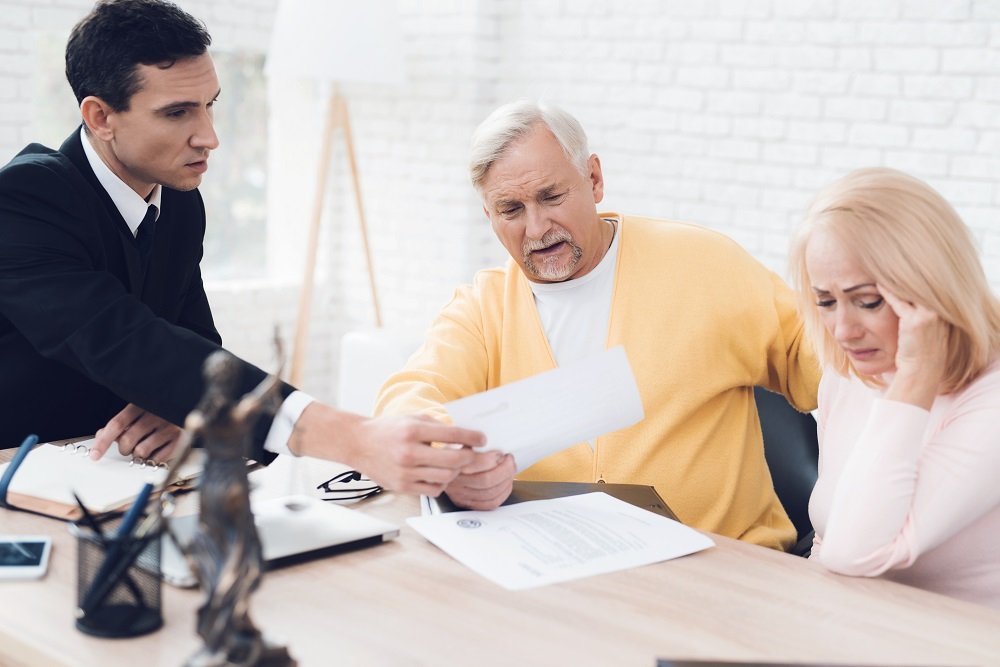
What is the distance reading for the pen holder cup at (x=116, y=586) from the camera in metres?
1.18

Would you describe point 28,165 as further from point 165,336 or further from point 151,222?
point 165,336

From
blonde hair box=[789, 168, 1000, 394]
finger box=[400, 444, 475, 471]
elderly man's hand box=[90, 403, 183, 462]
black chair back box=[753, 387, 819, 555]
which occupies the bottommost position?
black chair back box=[753, 387, 819, 555]

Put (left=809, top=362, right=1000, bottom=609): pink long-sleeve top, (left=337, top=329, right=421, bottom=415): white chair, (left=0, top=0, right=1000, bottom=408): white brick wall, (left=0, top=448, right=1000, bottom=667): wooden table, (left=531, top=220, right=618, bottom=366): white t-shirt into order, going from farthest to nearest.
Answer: (left=337, top=329, right=421, bottom=415): white chair, (left=0, top=0, right=1000, bottom=408): white brick wall, (left=531, top=220, right=618, bottom=366): white t-shirt, (left=809, top=362, right=1000, bottom=609): pink long-sleeve top, (left=0, top=448, right=1000, bottom=667): wooden table

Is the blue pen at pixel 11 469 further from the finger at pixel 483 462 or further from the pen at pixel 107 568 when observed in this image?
the finger at pixel 483 462

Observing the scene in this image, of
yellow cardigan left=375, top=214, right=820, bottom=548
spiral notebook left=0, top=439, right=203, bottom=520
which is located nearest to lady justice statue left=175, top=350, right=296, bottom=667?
spiral notebook left=0, top=439, right=203, bottom=520

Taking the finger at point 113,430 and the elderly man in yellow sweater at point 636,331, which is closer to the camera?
the finger at point 113,430

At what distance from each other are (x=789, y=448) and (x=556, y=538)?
86 centimetres

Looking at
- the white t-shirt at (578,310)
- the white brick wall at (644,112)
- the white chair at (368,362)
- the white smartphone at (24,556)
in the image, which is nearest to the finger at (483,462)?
the white smartphone at (24,556)

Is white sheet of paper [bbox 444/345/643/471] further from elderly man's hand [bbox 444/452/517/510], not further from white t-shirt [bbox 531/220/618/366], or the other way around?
white t-shirt [bbox 531/220/618/366]

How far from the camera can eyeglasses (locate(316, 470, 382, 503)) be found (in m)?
1.71

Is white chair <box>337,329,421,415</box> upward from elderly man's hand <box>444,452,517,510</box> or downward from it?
downward

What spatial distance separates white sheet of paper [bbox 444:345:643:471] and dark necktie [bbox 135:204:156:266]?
92 cm

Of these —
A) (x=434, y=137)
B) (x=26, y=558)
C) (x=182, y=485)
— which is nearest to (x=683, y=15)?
(x=434, y=137)

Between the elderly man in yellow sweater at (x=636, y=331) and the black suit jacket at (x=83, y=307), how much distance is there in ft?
1.67
